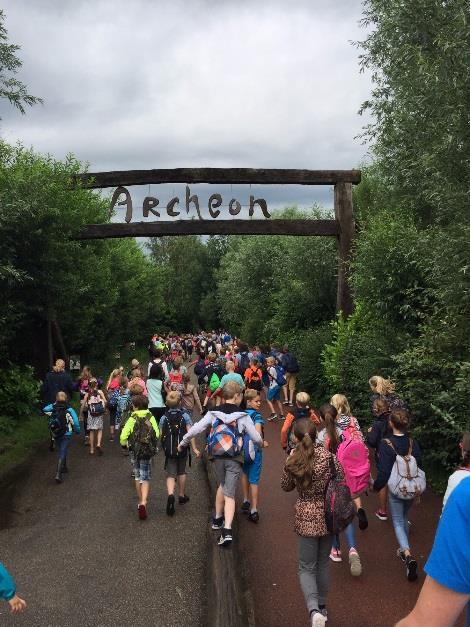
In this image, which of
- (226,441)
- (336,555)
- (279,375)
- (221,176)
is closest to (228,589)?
(336,555)

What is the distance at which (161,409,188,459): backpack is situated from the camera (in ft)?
24.8

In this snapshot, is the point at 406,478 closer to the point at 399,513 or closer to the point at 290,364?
the point at 399,513

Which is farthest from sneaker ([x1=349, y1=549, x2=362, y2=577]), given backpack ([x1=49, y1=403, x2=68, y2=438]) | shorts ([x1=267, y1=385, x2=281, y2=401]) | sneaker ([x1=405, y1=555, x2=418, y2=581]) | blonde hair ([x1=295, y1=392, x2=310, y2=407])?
shorts ([x1=267, y1=385, x2=281, y2=401])

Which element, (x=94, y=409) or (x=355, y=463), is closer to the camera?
(x=355, y=463)

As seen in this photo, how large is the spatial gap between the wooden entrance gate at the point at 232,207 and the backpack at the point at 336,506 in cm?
1124

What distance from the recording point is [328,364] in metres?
13.9

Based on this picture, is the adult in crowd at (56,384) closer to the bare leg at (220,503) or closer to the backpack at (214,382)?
the backpack at (214,382)

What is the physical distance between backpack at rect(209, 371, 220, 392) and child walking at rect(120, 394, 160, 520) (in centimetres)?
485

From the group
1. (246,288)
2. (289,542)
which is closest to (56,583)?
(289,542)

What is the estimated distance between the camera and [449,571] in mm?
1571

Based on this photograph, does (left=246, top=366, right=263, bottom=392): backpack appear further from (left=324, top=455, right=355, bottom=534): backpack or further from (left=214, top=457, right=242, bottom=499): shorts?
(left=324, top=455, right=355, bottom=534): backpack

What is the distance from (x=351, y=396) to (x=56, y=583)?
8217 mm

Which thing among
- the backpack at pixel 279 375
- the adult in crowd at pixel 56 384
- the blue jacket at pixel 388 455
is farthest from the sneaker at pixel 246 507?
the backpack at pixel 279 375

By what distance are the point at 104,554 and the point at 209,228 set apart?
10537 millimetres
